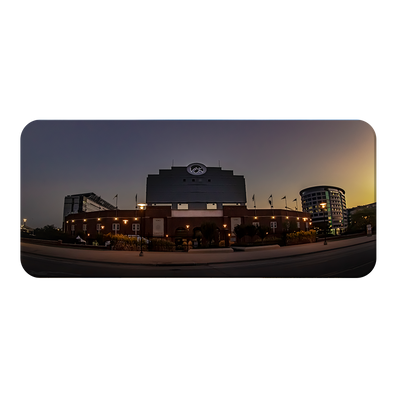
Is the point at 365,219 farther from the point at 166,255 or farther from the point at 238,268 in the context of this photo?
the point at 166,255

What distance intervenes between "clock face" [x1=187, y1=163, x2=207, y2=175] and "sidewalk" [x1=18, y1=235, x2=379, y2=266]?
4.20 ft

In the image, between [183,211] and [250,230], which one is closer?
[183,211]

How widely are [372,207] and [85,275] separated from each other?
4.57 meters

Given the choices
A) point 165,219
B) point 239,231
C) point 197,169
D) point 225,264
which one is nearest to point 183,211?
point 165,219

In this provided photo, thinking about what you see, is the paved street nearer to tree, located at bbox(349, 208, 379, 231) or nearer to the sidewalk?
the sidewalk

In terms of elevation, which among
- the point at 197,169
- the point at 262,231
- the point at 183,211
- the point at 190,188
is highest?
the point at 197,169

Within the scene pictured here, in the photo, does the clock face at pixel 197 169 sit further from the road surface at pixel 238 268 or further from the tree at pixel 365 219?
the tree at pixel 365 219

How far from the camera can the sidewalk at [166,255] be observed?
2482mm

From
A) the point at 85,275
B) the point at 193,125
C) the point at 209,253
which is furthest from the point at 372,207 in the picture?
the point at 85,275

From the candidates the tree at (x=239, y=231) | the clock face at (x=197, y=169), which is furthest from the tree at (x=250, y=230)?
the clock face at (x=197, y=169)

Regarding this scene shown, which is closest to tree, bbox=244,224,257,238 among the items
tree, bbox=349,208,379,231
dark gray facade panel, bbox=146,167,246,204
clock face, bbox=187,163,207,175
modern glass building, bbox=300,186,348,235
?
dark gray facade panel, bbox=146,167,246,204

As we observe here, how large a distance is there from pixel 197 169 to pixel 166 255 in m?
1.42

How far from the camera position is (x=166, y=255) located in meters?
2.53

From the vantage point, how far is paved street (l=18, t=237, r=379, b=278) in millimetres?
2463
